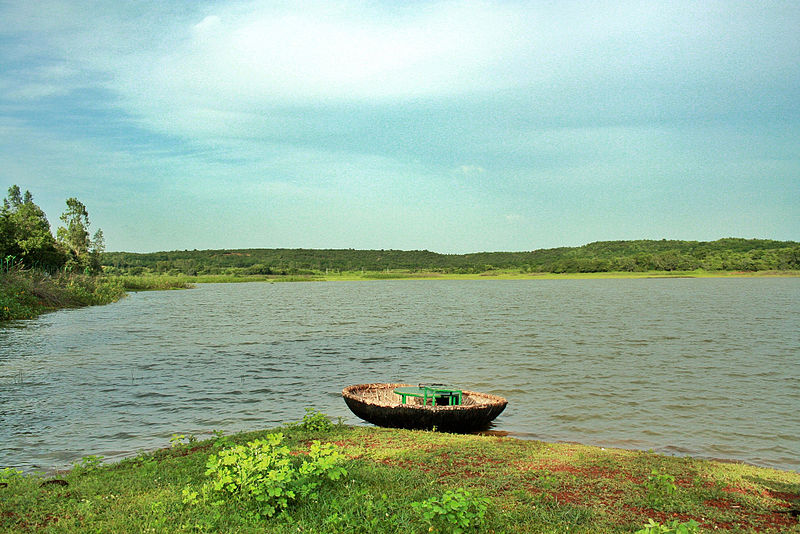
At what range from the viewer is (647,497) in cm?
753

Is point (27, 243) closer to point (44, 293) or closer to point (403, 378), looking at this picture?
point (44, 293)

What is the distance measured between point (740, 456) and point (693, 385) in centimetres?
845

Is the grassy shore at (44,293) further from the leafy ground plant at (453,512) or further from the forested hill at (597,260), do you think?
the forested hill at (597,260)

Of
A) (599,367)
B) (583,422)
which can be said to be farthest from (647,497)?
(599,367)

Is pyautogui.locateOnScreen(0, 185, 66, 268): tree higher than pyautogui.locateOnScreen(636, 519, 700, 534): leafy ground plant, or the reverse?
pyautogui.locateOnScreen(0, 185, 66, 268): tree

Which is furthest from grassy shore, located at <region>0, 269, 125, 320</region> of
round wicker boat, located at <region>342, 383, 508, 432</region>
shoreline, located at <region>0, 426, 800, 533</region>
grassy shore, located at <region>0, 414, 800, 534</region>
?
grassy shore, located at <region>0, 414, 800, 534</region>

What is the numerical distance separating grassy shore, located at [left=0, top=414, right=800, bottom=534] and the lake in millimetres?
3512

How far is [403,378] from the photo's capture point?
2128cm

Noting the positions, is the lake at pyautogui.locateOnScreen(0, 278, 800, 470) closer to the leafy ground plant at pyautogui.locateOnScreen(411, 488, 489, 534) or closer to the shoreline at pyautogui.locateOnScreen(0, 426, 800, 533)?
the shoreline at pyautogui.locateOnScreen(0, 426, 800, 533)

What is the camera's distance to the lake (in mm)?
13398

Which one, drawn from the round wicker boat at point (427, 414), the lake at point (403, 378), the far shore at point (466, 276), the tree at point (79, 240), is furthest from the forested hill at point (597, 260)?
the round wicker boat at point (427, 414)

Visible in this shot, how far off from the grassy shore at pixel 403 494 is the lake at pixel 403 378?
3.51 meters

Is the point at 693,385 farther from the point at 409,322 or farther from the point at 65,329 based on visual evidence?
the point at 65,329

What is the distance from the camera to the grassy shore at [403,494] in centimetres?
644
